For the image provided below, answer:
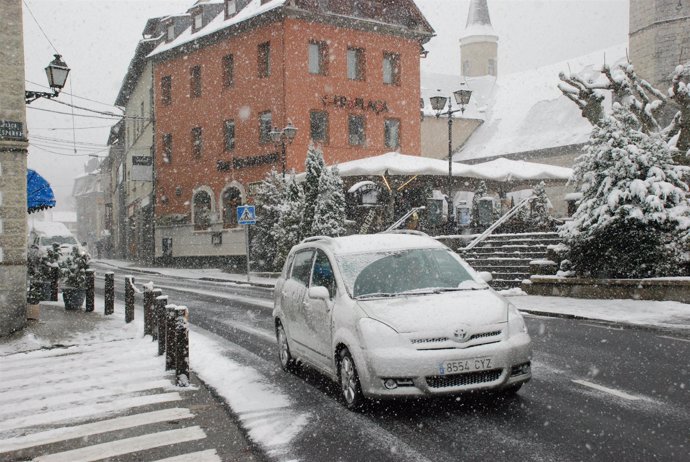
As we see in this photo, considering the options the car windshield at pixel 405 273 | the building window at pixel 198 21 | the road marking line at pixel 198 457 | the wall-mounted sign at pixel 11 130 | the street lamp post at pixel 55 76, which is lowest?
the road marking line at pixel 198 457

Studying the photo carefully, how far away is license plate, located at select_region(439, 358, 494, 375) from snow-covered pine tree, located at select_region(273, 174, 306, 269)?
69.6 ft

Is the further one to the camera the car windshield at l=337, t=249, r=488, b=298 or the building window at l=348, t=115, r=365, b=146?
the building window at l=348, t=115, r=365, b=146

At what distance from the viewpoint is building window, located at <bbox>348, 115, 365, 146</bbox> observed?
124 feet

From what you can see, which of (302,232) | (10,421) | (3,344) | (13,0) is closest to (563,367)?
(10,421)

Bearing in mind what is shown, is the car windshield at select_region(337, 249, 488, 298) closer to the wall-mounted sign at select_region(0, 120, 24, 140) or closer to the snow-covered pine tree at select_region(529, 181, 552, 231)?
the wall-mounted sign at select_region(0, 120, 24, 140)

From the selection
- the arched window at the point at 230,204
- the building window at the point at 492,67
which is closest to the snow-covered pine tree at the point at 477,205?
the arched window at the point at 230,204

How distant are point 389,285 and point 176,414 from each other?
2.44m

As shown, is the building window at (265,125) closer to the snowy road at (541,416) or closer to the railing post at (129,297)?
the railing post at (129,297)

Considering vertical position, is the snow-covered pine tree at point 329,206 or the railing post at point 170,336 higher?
the snow-covered pine tree at point 329,206

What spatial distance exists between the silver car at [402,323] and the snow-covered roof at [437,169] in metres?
16.4

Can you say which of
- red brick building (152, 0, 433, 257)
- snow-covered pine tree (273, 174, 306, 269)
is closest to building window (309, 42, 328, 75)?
red brick building (152, 0, 433, 257)

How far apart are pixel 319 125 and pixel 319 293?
100ft

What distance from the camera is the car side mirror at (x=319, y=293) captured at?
22.3 feet

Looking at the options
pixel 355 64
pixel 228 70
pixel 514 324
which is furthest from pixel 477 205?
pixel 514 324
